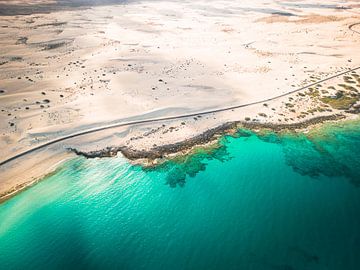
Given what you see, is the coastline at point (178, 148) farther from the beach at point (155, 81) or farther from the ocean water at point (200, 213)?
the ocean water at point (200, 213)

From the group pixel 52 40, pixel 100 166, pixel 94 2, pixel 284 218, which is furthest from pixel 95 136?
pixel 94 2

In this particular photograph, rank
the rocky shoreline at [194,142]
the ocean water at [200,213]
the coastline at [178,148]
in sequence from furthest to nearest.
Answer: the rocky shoreline at [194,142] < the coastline at [178,148] < the ocean water at [200,213]

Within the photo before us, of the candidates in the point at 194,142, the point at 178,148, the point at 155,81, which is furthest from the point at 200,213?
the point at 155,81

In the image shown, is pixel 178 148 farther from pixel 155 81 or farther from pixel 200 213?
pixel 155 81

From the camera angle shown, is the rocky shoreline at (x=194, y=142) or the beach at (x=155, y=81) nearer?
the rocky shoreline at (x=194, y=142)

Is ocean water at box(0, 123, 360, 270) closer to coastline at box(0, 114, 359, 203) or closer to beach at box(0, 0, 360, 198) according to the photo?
coastline at box(0, 114, 359, 203)

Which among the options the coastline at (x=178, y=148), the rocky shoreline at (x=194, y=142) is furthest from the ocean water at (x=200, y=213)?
the rocky shoreline at (x=194, y=142)
